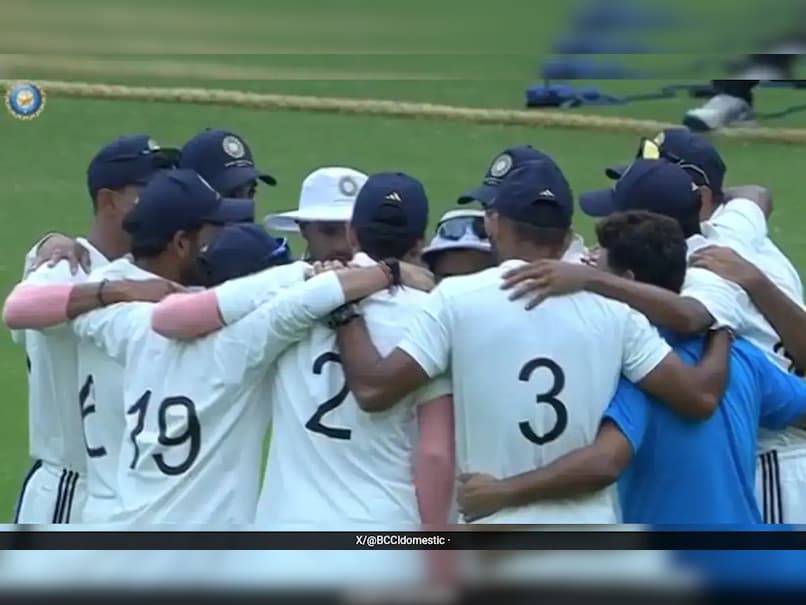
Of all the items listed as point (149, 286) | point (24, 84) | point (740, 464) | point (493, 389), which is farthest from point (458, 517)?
point (24, 84)

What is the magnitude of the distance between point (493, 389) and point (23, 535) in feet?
2.31

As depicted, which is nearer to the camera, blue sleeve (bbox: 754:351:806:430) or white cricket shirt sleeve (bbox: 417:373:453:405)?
white cricket shirt sleeve (bbox: 417:373:453:405)

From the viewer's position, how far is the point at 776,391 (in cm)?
→ 262

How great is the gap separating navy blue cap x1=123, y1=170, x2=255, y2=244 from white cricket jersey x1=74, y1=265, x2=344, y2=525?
130 millimetres

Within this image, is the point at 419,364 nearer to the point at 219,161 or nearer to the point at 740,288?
the point at 740,288

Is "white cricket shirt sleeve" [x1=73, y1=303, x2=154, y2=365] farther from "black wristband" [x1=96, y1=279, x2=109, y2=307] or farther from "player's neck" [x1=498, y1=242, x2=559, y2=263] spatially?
"player's neck" [x1=498, y1=242, x2=559, y2=263]

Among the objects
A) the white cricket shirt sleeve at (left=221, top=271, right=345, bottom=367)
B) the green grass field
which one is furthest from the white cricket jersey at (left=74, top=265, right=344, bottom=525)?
the green grass field

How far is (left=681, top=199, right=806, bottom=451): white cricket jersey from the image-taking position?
2.61 m

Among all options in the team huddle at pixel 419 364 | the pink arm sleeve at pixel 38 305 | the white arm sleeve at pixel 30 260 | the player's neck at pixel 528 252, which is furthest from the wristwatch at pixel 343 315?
the white arm sleeve at pixel 30 260

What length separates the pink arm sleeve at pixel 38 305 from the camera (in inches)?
105

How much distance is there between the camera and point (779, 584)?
7.98ft

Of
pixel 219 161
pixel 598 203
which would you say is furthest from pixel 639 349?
pixel 219 161

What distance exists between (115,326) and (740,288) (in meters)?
0.95

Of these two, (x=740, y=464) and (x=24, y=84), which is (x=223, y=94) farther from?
(x=740, y=464)
